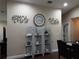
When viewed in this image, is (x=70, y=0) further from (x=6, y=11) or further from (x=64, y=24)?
(x=6, y=11)

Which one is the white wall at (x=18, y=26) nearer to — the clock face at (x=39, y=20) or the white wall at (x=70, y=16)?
the clock face at (x=39, y=20)

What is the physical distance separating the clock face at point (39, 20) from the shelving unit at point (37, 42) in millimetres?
301

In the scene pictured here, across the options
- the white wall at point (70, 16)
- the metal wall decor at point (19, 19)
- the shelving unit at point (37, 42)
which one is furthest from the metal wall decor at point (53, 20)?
the metal wall decor at point (19, 19)

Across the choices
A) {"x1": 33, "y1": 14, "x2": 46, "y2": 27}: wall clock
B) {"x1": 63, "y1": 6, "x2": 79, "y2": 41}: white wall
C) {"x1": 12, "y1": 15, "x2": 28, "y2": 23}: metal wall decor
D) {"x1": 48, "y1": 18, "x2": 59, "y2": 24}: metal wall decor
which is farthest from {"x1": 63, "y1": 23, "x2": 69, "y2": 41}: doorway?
{"x1": 12, "y1": 15, "x2": 28, "y2": 23}: metal wall decor

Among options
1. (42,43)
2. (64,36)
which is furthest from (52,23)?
(64,36)

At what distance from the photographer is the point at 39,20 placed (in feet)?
18.2

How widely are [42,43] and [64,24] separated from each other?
119 inches

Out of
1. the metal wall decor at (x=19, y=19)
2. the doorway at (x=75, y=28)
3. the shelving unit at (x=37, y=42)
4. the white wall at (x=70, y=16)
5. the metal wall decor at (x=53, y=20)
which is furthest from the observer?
the doorway at (x=75, y=28)

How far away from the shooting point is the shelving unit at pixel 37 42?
502 cm

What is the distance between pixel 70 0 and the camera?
5.40 m

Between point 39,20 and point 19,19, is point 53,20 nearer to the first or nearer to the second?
point 39,20

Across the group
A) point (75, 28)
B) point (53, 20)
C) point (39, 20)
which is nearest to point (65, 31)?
point (75, 28)

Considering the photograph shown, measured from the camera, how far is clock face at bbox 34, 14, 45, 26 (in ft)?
17.9

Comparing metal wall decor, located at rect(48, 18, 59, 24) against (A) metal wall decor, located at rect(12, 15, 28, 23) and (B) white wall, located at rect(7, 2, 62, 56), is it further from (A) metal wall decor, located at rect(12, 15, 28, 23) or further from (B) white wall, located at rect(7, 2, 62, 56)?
(A) metal wall decor, located at rect(12, 15, 28, 23)
